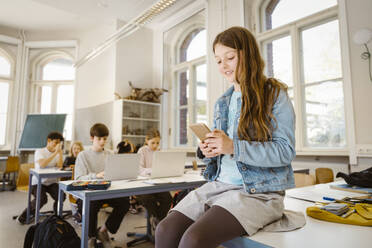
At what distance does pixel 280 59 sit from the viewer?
4.20 meters

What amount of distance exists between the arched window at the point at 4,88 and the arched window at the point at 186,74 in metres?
4.49

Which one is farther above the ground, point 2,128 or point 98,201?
point 2,128

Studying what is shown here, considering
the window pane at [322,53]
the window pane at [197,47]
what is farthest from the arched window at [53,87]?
the window pane at [322,53]

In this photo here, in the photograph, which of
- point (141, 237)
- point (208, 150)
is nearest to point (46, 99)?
point (141, 237)

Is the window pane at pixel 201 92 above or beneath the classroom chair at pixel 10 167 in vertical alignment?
above

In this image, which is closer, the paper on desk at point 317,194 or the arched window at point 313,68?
the paper on desk at point 317,194

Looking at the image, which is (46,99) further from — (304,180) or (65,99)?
(304,180)

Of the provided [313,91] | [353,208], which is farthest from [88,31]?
[353,208]

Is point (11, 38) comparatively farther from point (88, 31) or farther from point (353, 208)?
point (353, 208)

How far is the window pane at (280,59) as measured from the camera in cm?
406

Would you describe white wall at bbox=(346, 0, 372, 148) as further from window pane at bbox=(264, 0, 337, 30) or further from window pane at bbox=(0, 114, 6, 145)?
window pane at bbox=(0, 114, 6, 145)

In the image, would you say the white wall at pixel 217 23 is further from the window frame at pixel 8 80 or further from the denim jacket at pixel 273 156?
the window frame at pixel 8 80

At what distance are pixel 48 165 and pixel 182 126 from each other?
128 inches

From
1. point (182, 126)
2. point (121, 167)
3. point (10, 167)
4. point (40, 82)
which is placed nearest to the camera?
point (121, 167)
